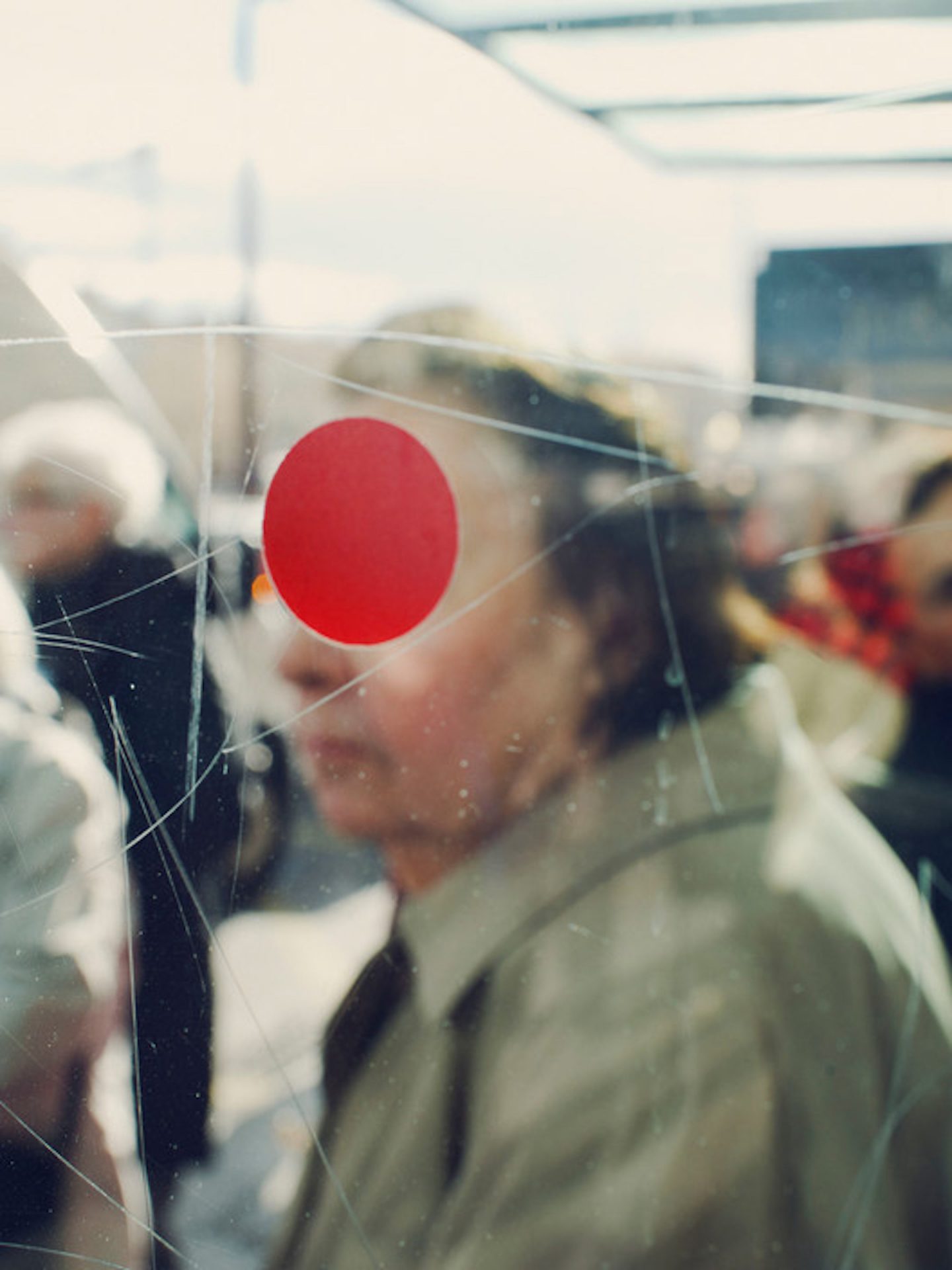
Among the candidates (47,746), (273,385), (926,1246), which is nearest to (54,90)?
(273,385)

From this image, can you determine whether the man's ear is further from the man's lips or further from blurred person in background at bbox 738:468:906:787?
blurred person in background at bbox 738:468:906:787

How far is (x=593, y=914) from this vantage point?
0.69 metres

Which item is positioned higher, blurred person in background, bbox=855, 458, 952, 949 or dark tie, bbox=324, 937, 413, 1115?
blurred person in background, bbox=855, 458, 952, 949

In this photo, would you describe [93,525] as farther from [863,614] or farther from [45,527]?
[863,614]

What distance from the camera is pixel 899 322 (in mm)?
634

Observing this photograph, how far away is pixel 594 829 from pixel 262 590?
0.82ft

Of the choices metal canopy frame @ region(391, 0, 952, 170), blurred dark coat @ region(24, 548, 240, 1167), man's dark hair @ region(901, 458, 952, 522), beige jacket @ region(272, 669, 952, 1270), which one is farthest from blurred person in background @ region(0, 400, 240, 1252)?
man's dark hair @ region(901, 458, 952, 522)

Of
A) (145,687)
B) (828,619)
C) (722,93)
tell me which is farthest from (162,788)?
(722,93)

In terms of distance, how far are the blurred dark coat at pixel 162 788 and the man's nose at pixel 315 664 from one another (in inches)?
2.5

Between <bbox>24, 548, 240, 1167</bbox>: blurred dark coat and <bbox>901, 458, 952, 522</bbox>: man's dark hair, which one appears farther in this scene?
<bbox>24, 548, 240, 1167</bbox>: blurred dark coat

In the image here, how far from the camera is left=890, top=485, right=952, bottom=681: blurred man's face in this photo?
62 centimetres

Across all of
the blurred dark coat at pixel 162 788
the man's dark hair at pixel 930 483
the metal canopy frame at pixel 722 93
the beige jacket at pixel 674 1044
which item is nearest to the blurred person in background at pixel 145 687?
the blurred dark coat at pixel 162 788

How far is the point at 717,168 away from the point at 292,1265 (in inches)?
28.4

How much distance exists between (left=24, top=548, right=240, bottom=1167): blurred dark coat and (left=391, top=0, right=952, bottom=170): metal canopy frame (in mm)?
372
